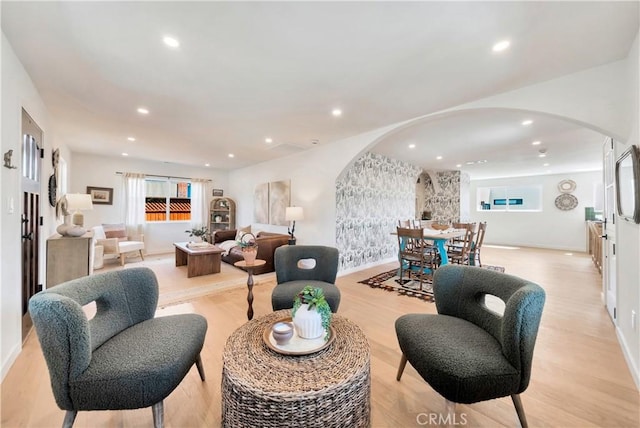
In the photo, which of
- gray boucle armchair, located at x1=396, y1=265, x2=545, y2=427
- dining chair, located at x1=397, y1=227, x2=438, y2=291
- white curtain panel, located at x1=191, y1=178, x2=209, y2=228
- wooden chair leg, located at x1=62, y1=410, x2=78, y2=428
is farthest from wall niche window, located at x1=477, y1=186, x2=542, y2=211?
wooden chair leg, located at x1=62, y1=410, x2=78, y2=428

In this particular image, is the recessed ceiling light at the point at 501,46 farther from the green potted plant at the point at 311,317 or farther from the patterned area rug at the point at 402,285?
the patterned area rug at the point at 402,285

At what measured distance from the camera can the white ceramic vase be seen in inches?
57.9

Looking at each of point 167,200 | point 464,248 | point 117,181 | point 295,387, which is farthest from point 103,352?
point 167,200

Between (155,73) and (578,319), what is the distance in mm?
5202

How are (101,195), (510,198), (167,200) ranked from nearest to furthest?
(101,195)
(167,200)
(510,198)

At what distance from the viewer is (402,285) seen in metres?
4.18

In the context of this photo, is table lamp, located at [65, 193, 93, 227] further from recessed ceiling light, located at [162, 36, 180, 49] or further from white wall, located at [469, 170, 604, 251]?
white wall, located at [469, 170, 604, 251]

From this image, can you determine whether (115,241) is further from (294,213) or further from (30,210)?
(294,213)

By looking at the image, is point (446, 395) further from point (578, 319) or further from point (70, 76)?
point (70, 76)

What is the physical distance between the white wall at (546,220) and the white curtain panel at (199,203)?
969 centimetres

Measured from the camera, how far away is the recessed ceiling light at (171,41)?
6.14 feet

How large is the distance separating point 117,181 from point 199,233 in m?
2.35

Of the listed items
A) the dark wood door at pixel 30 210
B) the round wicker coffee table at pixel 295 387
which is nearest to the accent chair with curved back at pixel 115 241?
the dark wood door at pixel 30 210

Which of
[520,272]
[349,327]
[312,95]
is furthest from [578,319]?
[312,95]
